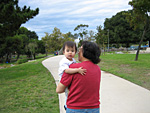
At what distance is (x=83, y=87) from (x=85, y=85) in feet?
0.10

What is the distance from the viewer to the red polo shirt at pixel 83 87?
1.73m

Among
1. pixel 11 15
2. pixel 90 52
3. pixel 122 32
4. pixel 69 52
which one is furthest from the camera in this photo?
pixel 122 32

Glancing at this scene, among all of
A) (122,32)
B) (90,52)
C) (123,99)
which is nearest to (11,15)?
(123,99)

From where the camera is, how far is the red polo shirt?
1729mm

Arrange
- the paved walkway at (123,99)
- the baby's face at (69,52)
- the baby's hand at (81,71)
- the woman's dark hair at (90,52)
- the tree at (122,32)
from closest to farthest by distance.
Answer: the baby's hand at (81,71), the woman's dark hair at (90,52), the baby's face at (69,52), the paved walkway at (123,99), the tree at (122,32)

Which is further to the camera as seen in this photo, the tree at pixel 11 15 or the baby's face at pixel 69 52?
the tree at pixel 11 15

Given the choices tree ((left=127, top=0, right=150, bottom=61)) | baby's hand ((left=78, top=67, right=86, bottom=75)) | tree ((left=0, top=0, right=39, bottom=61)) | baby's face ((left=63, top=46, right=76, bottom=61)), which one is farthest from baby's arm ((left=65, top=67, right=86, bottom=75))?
tree ((left=127, top=0, right=150, bottom=61))

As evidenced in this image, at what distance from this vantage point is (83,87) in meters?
1.73

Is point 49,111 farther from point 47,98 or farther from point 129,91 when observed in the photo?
point 129,91

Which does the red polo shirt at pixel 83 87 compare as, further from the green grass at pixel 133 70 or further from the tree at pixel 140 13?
the tree at pixel 140 13

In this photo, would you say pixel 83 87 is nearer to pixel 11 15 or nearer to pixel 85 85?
pixel 85 85

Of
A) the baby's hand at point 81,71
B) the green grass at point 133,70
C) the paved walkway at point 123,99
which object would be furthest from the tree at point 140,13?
the baby's hand at point 81,71

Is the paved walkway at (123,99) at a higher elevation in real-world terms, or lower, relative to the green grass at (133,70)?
lower

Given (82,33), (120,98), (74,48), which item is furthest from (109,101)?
(82,33)
